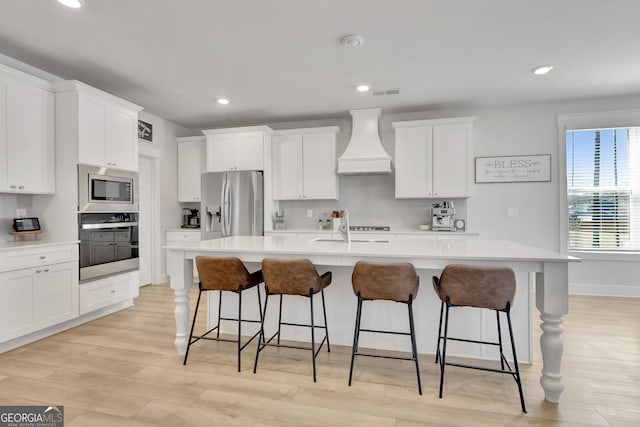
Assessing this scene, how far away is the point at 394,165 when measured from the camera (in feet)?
15.5

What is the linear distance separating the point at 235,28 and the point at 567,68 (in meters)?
3.34

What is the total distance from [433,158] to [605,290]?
2886mm

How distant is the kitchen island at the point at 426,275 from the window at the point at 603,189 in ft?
9.39

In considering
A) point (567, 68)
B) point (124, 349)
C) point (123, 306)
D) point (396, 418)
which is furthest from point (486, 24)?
point (123, 306)

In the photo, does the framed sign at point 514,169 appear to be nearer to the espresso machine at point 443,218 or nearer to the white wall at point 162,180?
the espresso machine at point 443,218

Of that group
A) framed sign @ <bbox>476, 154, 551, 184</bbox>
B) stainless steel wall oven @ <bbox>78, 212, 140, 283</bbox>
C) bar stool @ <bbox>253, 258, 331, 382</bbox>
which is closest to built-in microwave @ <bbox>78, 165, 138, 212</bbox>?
stainless steel wall oven @ <bbox>78, 212, 140, 283</bbox>

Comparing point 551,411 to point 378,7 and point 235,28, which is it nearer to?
point 378,7

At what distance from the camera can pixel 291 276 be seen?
2188 millimetres

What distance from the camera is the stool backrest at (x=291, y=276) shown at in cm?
217

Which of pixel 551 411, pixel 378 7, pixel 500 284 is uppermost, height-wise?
pixel 378 7

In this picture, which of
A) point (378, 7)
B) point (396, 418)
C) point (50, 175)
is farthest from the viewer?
point (50, 175)

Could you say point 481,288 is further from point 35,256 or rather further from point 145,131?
point 145,131

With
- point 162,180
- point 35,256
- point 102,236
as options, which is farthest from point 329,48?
point 162,180

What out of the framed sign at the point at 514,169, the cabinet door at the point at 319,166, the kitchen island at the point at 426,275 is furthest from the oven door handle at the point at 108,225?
the framed sign at the point at 514,169
